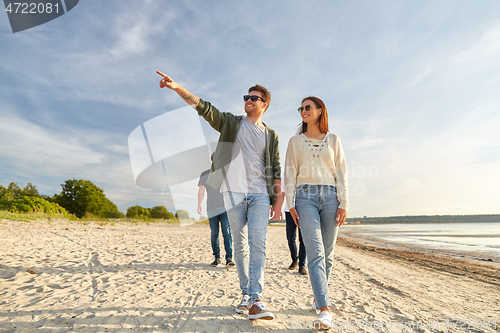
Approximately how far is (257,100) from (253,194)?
3.78 ft

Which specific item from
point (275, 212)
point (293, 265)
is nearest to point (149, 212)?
point (293, 265)

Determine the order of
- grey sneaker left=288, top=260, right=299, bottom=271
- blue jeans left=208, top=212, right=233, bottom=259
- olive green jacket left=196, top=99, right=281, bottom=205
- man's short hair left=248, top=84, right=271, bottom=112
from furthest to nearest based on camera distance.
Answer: grey sneaker left=288, top=260, right=299, bottom=271
blue jeans left=208, top=212, right=233, bottom=259
man's short hair left=248, top=84, right=271, bottom=112
olive green jacket left=196, top=99, right=281, bottom=205

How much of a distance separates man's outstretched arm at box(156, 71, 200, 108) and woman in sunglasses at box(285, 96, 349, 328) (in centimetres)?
119

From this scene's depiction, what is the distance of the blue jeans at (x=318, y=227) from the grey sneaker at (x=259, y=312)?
50cm

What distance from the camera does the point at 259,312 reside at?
2.54 metres

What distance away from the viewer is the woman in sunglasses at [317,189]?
8.48 ft

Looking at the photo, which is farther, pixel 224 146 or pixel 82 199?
pixel 82 199

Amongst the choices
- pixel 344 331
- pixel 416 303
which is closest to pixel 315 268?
pixel 344 331

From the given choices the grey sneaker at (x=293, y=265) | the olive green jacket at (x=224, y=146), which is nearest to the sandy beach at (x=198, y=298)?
the grey sneaker at (x=293, y=265)

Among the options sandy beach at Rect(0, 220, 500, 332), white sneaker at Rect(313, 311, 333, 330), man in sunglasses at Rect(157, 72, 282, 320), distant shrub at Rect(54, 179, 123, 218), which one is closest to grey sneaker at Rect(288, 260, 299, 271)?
sandy beach at Rect(0, 220, 500, 332)

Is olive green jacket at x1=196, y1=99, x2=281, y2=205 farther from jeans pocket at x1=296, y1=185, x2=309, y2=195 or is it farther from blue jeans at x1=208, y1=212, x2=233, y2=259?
blue jeans at x1=208, y1=212, x2=233, y2=259

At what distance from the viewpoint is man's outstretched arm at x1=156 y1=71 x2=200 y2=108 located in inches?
100

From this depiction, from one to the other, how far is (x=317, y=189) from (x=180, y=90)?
1.77 m

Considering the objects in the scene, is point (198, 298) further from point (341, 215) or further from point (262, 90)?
point (262, 90)
